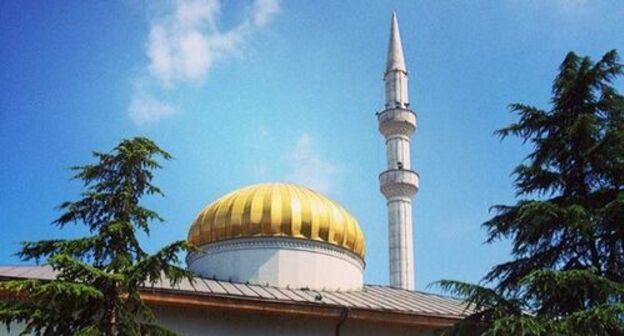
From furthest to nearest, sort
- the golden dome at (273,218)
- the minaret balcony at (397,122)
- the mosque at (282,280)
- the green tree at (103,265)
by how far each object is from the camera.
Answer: the minaret balcony at (397,122) → the golden dome at (273,218) → the mosque at (282,280) → the green tree at (103,265)

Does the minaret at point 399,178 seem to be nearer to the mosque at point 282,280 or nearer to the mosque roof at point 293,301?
the mosque at point 282,280

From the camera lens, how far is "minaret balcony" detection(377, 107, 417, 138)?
32.8 m

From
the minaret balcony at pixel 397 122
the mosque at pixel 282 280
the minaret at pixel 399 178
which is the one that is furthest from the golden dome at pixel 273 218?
the minaret balcony at pixel 397 122

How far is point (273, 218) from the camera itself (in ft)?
60.4

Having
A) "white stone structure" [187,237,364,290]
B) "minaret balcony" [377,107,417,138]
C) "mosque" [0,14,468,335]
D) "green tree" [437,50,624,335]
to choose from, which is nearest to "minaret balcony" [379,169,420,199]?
"minaret balcony" [377,107,417,138]

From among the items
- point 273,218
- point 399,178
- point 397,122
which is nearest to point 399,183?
point 399,178

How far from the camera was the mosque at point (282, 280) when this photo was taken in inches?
576

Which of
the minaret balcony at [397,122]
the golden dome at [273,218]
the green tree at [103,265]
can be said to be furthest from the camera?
the minaret balcony at [397,122]

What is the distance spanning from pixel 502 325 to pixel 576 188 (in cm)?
279

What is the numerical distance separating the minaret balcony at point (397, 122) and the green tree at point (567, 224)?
2085 cm

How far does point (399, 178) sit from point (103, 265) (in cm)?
2186

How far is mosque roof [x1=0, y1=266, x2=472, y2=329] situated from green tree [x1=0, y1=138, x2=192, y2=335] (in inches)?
105

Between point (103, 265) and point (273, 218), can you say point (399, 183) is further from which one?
point (103, 265)

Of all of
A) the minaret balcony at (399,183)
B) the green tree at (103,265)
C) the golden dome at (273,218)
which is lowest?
the green tree at (103,265)
